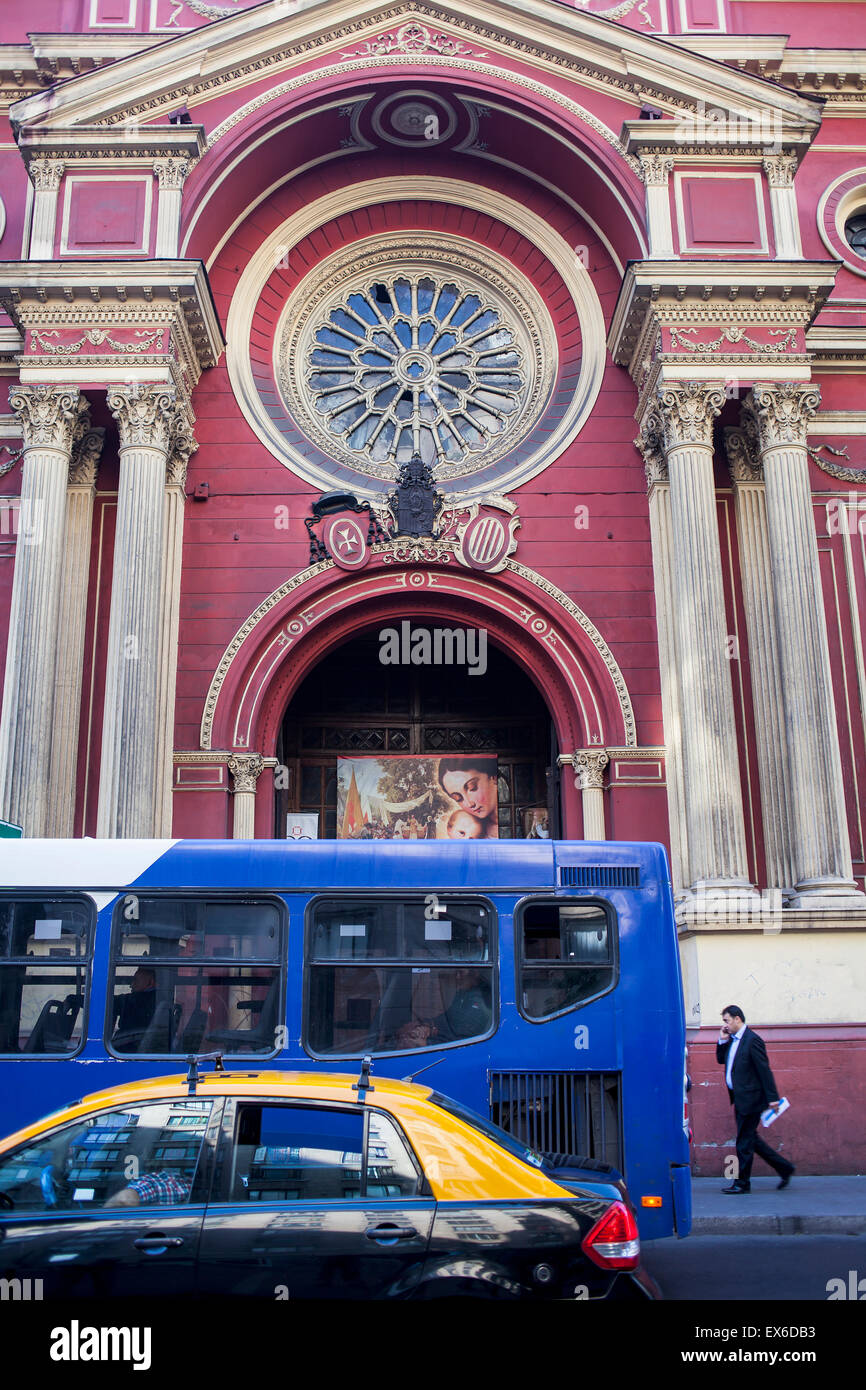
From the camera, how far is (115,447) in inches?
708

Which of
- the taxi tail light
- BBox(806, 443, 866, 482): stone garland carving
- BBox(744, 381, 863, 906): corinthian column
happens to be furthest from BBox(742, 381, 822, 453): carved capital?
the taxi tail light

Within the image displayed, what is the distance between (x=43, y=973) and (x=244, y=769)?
25.9ft

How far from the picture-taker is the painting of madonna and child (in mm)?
20062

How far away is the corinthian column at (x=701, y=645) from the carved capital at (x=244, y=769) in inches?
237

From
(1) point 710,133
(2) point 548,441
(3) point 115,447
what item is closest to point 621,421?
(2) point 548,441

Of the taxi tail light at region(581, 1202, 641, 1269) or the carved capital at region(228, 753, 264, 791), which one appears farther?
the carved capital at region(228, 753, 264, 791)

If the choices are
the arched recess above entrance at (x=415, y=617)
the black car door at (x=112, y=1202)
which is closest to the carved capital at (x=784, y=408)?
the arched recess above entrance at (x=415, y=617)

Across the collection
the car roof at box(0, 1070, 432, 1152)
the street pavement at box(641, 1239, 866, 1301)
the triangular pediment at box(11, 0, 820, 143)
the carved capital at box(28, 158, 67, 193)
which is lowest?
the street pavement at box(641, 1239, 866, 1301)

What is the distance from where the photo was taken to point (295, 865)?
9625mm

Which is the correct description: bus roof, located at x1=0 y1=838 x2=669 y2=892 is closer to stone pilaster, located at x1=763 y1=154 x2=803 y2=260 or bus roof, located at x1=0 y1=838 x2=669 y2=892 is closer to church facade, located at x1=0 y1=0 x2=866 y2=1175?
church facade, located at x1=0 y1=0 x2=866 y2=1175

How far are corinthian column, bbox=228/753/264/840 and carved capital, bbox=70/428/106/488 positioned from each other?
4643mm
